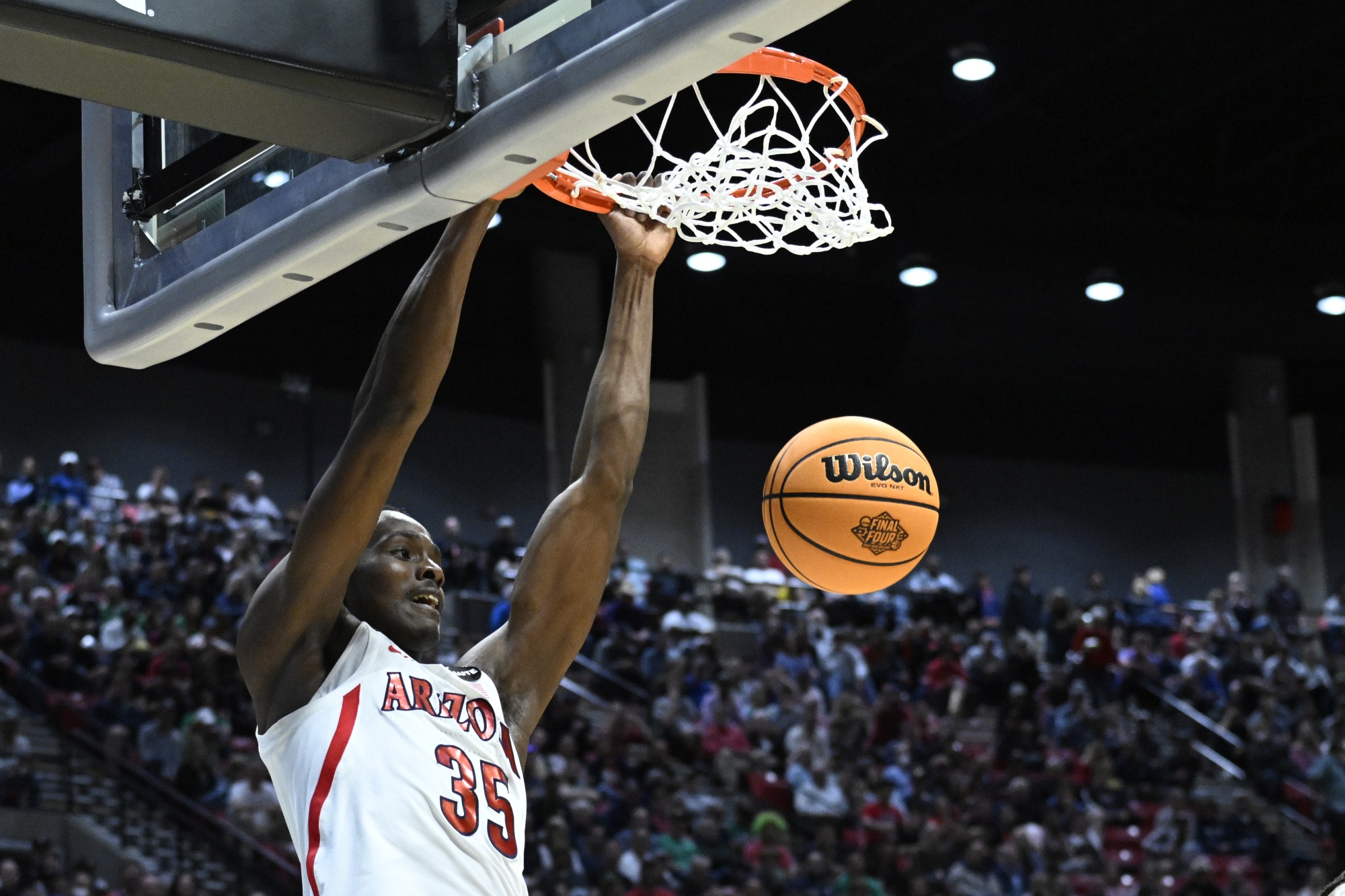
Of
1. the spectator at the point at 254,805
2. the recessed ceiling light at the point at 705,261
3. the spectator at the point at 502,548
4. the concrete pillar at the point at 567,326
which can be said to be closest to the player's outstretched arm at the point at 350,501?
the spectator at the point at 254,805

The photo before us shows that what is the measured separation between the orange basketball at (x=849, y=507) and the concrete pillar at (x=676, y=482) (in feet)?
53.3

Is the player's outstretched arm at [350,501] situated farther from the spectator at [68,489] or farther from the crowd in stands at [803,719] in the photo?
the spectator at [68,489]

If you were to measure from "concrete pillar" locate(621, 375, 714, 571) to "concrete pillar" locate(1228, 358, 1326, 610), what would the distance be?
6971 millimetres

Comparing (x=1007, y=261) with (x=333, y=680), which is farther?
(x=1007, y=261)

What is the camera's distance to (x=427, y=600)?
139 inches

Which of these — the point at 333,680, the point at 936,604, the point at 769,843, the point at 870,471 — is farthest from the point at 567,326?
the point at 333,680

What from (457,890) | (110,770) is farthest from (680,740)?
(457,890)

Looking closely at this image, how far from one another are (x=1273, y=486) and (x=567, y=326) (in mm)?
9443

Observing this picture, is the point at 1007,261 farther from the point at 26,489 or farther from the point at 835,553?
the point at 835,553

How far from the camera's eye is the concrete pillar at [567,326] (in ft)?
65.7

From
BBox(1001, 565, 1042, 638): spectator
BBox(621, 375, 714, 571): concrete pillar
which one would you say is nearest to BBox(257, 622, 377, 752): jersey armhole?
BBox(1001, 565, 1042, 638): spectator

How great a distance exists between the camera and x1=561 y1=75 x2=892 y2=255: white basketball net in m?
3.86

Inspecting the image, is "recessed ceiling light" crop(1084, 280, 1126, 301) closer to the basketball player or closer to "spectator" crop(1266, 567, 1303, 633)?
"spectator" crop(1266, 567, 1303, 633)

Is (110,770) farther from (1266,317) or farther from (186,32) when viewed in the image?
(1266,317)
